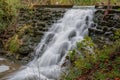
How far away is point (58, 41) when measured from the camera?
411 inches

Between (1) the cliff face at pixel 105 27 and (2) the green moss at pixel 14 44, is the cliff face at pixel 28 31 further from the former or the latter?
(1) the cliff face at pixel 105 27

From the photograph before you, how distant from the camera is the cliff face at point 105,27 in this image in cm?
898

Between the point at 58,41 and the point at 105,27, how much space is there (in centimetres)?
205

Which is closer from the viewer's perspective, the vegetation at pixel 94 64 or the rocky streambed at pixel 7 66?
the vegetation at pixel 94 64

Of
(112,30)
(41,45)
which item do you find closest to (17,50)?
(41,45)

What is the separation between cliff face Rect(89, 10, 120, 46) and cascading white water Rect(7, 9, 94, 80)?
1.35ft

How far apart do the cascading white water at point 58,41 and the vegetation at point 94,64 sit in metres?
1.60

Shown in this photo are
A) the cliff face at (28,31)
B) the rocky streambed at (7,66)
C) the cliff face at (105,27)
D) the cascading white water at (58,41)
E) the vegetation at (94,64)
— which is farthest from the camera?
the cliff face at (28,31)

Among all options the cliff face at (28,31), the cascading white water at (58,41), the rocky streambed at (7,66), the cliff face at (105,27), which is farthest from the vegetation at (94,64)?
the cliff face at (28,31)

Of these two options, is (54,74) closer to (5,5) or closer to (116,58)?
(116,58)

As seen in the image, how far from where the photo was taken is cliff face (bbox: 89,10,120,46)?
8.98 m

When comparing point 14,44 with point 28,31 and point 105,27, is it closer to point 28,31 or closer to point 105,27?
point 28,31

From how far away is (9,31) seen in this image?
472 inches

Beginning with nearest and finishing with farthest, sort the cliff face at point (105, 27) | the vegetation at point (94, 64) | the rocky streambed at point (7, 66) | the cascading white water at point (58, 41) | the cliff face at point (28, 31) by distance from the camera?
1. the vegetation at point (94, 64)
2. the rocky streambed at point (7, 66)
3. the cascading white water at point (58, 41)
4. the cliff face at point (105, 27)
5. the cliff face at point (28, 31)
